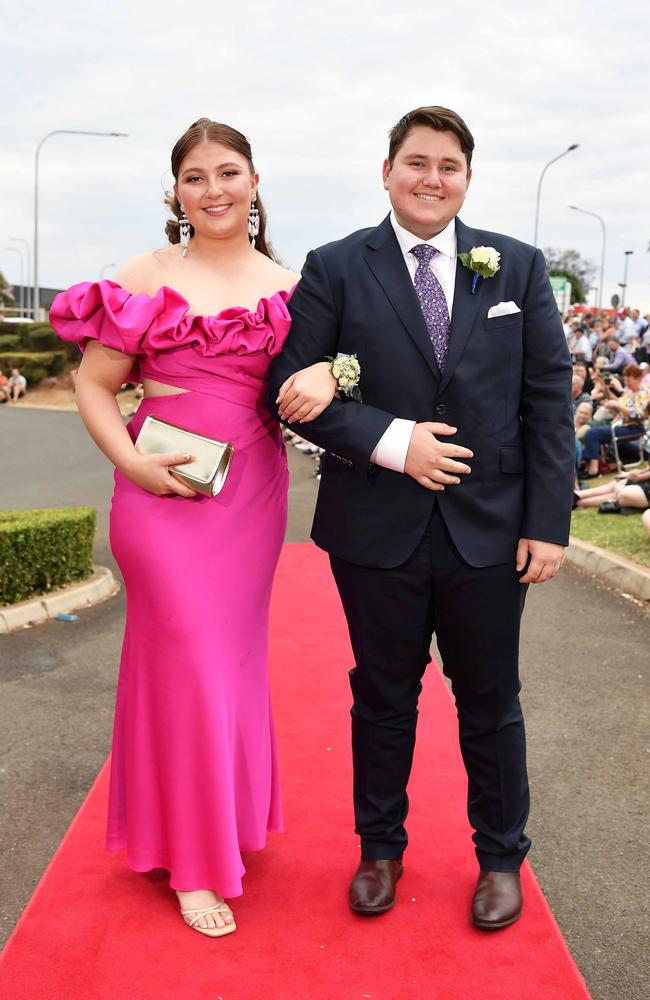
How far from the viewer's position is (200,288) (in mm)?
3131

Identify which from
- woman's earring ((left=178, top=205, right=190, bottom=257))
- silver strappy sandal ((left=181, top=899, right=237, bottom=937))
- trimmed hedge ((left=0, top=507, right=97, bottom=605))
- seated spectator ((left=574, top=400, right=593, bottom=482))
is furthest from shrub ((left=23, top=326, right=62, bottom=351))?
silver strappy sandal ((left=181, top=899, right=237, bottom=937))

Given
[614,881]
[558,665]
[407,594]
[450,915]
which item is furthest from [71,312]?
[558,665]

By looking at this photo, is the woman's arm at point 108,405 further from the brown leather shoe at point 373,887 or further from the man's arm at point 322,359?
the brown leather shoe at point 373,887

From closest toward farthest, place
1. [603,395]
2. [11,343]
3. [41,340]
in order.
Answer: [603,395]
[41,340]
[11,343]

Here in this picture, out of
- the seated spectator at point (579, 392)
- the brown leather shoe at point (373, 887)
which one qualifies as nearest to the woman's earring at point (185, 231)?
the brown leather shoe at point (373, 887)

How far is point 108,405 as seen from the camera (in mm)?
3145

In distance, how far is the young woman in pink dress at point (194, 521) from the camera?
9.91ft

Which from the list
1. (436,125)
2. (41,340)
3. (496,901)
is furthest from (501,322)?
(41,340)

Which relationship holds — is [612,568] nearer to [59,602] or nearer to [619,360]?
[59,602]

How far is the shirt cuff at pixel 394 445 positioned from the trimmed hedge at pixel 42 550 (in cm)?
439

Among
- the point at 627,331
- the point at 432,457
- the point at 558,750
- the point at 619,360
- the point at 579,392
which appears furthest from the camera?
the point at 627,331

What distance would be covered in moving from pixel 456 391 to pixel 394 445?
241 millimetres

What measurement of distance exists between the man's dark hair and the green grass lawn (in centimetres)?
570

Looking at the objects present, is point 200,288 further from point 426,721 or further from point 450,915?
point 426,721
